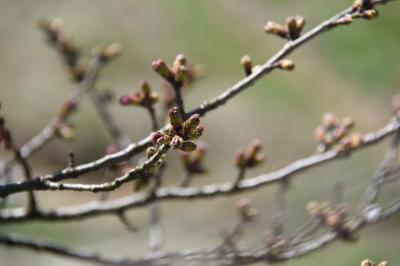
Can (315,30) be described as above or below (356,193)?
below

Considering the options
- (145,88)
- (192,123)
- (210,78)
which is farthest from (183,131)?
(210,78)

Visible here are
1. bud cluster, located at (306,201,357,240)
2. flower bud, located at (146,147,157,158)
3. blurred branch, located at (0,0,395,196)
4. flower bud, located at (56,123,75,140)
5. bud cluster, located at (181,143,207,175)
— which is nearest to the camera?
flower bud, located at (146,147,157,158)

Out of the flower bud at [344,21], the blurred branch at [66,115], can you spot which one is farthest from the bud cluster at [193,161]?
the flower bud at [344,21]

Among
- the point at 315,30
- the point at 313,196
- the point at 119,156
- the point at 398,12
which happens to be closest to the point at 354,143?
the point at 315,30

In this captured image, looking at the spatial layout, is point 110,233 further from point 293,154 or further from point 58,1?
point 58,1

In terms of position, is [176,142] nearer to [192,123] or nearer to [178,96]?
[192,123]

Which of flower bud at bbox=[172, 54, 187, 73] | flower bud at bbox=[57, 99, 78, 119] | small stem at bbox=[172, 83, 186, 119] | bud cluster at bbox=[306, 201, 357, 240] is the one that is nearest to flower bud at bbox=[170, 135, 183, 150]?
small stem at bbox=[172, 83, 186, 119]

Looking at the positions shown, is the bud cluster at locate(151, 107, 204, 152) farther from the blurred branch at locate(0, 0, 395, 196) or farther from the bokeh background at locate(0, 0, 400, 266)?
the bokeh background at locate(0, 0, 400, 266)
